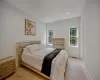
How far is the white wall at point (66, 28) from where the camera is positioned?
452 cm

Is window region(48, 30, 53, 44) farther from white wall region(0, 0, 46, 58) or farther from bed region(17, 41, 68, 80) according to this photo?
white wall region(0, 0, 46, 58)

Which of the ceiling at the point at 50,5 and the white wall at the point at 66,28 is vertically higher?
the ceiling at the point at 50,5

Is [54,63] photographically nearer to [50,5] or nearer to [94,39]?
[94,39]

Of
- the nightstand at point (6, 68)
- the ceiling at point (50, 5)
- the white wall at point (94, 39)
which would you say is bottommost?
the nightstand at point (6, 68)

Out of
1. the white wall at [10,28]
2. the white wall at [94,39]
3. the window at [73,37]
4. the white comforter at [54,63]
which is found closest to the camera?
the white wall at [94,39]

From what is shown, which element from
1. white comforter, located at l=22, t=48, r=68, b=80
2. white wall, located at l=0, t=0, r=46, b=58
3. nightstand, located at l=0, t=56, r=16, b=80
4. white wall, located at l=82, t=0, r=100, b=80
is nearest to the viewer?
white wall, located at l=82, t=0, r=100, b=80

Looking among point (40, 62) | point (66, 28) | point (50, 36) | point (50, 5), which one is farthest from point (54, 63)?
point (50, 36)

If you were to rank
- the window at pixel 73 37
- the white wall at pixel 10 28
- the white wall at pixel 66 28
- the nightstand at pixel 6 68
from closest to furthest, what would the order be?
the nightstand at pixel 6 68 → the white wall at pixel 10 28 → the white wall at pixel 66 28 → the window at pixel 73 37

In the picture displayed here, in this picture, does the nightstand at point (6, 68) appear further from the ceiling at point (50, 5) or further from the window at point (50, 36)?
the window at point (50, 36)

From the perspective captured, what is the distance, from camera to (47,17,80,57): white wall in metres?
4.52

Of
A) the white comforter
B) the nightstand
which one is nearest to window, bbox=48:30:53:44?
the white comforter

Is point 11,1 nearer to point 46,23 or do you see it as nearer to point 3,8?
point 3,8

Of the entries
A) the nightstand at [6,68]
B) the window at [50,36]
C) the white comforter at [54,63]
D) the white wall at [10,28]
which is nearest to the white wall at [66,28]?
the window at [50,36]

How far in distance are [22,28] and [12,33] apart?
2.15 feet
